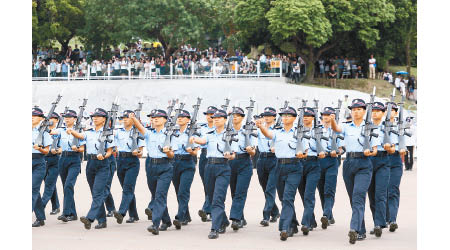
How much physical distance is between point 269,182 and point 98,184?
2.84 meters

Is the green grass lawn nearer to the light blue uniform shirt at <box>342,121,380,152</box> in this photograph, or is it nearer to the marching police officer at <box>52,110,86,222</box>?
the marching police officer at <box>52,110,86,222</box>

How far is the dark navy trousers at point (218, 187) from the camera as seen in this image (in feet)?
46.4

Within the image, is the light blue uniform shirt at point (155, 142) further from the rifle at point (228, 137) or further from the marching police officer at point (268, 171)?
the marching police officer at point (268, 171)

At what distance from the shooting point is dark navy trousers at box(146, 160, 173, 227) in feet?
47.1

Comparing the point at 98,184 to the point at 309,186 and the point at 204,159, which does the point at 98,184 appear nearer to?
the point at 204,159

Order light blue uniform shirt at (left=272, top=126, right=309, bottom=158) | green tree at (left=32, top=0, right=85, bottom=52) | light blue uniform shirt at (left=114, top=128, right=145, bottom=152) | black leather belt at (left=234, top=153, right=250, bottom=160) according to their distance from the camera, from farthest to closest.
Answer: green tree at (left=32, top=0, right=85, bottom=52), light blue uniform shirt at (left=114, top=128, right=145, bottom=152), black leather belt at (left=234, top=153, right=250, bottom=160), light blue uniform shirt at (left=272, top=126, right=309, bottom=158)

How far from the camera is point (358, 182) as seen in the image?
1371 cm

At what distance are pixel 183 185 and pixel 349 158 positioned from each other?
9.35 feet

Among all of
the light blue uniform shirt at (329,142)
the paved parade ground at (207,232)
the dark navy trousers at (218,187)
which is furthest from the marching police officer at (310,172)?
the dark navy trousers at (218,187)

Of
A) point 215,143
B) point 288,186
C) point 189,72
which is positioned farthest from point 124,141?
point 189,72

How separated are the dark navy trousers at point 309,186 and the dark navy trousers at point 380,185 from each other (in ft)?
2.94

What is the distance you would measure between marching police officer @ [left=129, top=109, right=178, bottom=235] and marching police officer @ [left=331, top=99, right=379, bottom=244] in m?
2.77

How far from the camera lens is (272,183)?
→ 15.7 meters

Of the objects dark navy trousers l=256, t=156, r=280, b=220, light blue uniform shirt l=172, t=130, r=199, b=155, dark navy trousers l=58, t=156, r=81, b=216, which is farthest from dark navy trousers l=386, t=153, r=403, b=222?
dark navy trousers l=58, t=156, r=81, b=216
